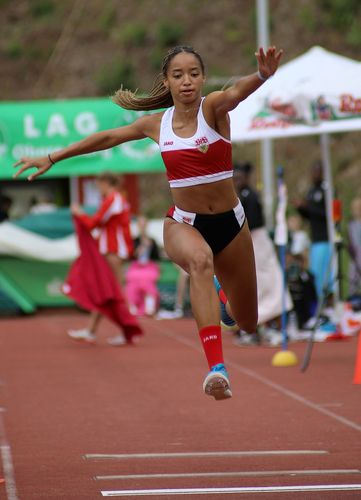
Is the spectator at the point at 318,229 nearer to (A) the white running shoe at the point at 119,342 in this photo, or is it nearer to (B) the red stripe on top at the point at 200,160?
(A) the white running shoe at the point at 119,342

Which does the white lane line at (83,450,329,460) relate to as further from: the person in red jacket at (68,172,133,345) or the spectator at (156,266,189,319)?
the spectator at (156,266,189,319)

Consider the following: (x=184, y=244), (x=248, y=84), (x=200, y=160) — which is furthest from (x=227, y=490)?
(x=248, y=84)

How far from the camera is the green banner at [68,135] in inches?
878

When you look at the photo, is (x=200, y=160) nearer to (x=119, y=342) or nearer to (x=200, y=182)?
(x=200, y=182)

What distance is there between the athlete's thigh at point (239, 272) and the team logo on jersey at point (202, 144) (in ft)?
1.97

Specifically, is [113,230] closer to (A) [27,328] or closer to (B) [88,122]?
(A) [27,328]

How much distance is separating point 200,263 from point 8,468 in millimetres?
1640

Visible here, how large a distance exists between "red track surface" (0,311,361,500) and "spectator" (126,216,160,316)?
16.2 ft

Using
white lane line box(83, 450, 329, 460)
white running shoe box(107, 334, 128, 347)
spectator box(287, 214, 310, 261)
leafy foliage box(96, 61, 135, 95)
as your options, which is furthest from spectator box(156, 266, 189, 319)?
leafy foliage box(96, 61, 135, 95)

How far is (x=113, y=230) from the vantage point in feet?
51.2

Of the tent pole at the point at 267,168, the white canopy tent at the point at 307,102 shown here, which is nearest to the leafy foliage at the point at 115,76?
the tent pole at the point at 267,168

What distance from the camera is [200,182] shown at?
23.7ft

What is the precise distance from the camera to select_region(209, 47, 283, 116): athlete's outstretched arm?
6535 millimetres

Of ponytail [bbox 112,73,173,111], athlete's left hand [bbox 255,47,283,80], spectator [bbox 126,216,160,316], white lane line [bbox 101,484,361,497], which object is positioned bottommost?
spectator [bbox 126,216,160,316]
